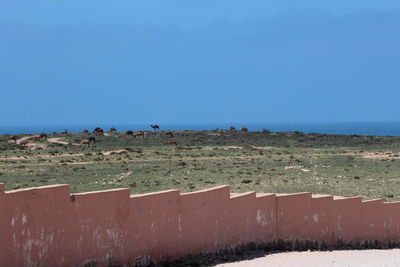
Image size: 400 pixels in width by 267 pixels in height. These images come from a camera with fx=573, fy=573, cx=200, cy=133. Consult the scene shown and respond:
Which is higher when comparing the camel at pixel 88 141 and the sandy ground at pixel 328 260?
the camel at pixel 88 141

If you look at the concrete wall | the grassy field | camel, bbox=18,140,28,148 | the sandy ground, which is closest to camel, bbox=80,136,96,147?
the grassy field

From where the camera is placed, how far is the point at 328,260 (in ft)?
52.1

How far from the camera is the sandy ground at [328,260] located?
1476cm

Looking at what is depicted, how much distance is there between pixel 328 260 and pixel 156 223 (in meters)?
5.31

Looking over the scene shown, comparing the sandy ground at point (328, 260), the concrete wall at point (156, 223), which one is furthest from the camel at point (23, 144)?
the sandy ground at point (328, 260)

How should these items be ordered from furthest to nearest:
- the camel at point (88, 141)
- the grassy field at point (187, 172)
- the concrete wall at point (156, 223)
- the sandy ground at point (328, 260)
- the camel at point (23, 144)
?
the camel at point (88, 141), the camel at point (23, 144), the grassy field at point (187, 172), the sandy ground at point (328, 260), the concrete wall at point (156, 223)

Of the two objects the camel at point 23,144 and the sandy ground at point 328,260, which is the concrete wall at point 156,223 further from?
the camel at point 23,144

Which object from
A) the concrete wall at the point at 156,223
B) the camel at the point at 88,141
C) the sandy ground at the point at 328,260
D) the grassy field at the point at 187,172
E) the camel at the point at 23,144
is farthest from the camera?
the camel at the point at 88,141

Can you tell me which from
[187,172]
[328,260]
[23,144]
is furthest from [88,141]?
[328,260]

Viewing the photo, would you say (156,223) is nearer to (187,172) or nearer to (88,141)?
(187,172)

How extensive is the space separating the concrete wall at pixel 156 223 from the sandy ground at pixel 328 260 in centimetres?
82

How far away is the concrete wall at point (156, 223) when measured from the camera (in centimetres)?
1111

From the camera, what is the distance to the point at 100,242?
12391 mm

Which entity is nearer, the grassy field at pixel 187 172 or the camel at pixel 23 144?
the grassy field at pixel 187 172
